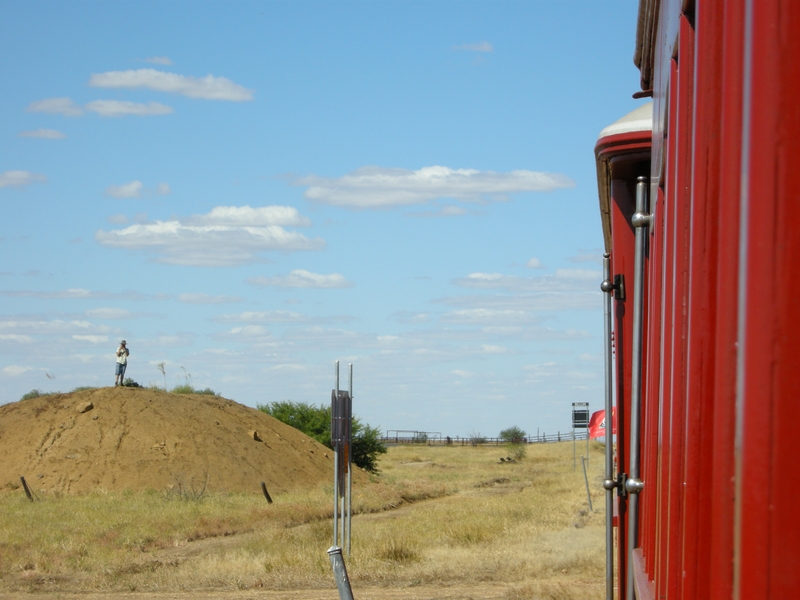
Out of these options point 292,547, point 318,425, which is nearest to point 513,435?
point 318,425

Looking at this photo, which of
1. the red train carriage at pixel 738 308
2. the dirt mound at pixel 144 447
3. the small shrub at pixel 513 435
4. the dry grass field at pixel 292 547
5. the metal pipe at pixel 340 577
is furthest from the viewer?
the small shrub at pixel 513 435

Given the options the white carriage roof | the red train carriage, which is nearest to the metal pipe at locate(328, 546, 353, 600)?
the white carriage roof

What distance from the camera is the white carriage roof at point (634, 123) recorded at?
420 cm

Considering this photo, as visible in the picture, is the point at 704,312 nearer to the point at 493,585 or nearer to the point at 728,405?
the point at 728,405

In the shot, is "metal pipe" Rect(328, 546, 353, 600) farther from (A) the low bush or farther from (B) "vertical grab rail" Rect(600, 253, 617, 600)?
(A) the low bush

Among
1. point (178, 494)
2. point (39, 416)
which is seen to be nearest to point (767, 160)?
point (178, 494)

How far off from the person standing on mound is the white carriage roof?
104 feet

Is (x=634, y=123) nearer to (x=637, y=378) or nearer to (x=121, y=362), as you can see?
(x=637, y=378)

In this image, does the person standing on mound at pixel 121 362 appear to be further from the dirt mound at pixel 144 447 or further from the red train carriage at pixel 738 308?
the red train carriage at pixel 738 308

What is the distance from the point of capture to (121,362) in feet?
118

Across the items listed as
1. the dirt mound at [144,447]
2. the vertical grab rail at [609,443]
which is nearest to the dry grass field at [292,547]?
the dirt mound at [144,447]

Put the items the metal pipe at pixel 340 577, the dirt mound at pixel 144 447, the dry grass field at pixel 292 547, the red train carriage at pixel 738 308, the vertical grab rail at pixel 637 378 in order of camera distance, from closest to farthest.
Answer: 1. the red train carriage at pixel 738 308
2. the vertical grab rail at pixel 637 378
3. the metal pipe at pixel 340 577
4. the dry grass field at pixel 292 547
5. the dirt mound at pixel 144 447

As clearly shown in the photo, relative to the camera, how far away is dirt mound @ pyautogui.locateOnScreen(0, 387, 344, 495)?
3106cm

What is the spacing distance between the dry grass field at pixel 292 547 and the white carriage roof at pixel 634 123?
Result: 22.1ft
